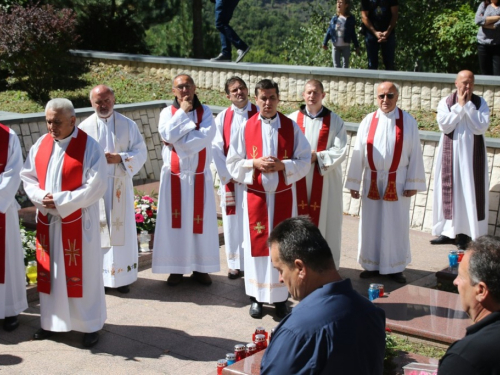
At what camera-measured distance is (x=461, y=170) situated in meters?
9.59

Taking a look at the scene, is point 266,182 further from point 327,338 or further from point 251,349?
point 327,338

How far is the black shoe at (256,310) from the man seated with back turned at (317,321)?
12.4ft

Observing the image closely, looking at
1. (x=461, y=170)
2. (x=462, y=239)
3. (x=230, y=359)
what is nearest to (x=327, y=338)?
(x=230, y=359)

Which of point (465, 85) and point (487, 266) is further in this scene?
point (465, 85)

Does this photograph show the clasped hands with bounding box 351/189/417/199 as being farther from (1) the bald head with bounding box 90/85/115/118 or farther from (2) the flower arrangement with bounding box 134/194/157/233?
(1) the bald head with bounding box 90/85/115/118

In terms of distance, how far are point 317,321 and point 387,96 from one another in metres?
5.43

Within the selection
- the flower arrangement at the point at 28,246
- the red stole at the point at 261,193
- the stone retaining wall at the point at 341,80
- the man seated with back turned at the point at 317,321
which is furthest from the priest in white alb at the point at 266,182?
the stone retaining wall at the point at 341,80

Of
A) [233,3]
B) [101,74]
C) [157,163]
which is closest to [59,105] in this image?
[157,163]

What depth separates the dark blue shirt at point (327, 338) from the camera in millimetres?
3203

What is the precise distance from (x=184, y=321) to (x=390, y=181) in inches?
108

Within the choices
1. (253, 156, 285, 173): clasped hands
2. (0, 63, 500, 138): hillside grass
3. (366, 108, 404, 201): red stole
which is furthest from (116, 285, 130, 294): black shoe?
(0, 63, 500, 138): hillside grass

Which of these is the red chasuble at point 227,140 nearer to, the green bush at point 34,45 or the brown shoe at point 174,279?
the brown shoe at point 174,279

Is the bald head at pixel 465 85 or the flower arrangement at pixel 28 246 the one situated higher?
the bald head at pixel 465 85

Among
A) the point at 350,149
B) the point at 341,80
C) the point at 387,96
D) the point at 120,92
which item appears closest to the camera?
the point at 387,96
